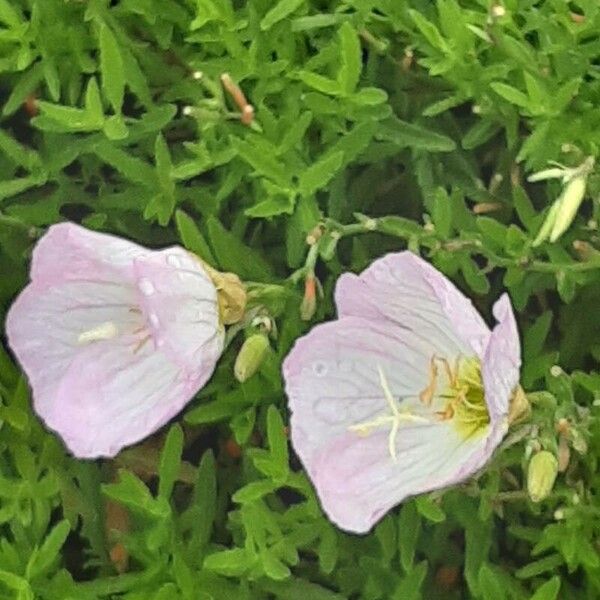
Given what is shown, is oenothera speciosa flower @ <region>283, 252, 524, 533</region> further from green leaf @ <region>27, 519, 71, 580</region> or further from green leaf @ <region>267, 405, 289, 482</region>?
green leaf @ <region>27, 519, 71, 580</region>

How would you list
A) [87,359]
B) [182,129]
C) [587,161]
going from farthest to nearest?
1. [182,129]
2. [87,359]
3. [587,161]

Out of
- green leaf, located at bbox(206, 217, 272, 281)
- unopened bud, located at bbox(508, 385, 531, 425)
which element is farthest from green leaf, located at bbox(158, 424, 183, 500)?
unopened bud, located at bbox(508, 385, 531, 425)

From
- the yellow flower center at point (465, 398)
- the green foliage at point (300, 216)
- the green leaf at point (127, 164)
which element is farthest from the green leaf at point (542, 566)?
the green leaf at point (127, 164)

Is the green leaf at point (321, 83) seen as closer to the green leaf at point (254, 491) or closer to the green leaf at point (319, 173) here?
the green leaf at point (319, 173)

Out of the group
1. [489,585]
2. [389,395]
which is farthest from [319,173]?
[489,585]

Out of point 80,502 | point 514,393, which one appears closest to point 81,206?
point 80,502

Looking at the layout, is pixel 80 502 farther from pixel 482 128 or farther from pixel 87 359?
pixel 482 128

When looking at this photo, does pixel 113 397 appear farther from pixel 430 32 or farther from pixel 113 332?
pixel 430 32
